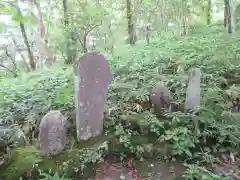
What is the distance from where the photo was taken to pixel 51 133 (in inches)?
125

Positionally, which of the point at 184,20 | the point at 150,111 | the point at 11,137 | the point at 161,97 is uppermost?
the point at 184,20

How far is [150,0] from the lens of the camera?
28.9 feet

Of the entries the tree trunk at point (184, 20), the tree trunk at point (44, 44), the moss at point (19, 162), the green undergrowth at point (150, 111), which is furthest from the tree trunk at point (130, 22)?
the moss at point (19, 162)

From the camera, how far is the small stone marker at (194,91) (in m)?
3.67

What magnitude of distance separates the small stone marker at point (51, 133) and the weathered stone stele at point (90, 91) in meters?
0.32

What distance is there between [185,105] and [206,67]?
4.95 ft

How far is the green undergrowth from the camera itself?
3320 millimetres

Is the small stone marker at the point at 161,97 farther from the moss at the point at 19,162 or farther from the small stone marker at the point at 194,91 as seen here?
the moss at the point at 19,162

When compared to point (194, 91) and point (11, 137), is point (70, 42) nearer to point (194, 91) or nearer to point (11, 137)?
point (11, 137)

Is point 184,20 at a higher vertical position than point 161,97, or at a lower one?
higher

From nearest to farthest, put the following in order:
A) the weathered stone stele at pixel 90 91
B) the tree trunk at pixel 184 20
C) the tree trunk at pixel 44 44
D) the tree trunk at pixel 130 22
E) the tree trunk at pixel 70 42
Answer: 1. the weathered stone stele at pixel 90 91
2. the tree trunk at pixel 70 42
3. the tree trunk at pixel 184 20
4. the tree trunk at pixel 130 22
5. the tree trunk at pixel 44 44

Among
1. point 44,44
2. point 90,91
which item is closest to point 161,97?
point 90,91

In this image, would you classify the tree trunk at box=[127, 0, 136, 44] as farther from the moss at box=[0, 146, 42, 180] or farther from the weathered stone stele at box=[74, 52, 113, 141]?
the moss at box=[0, 146, 42, 180]

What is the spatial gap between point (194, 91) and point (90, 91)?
175cm
